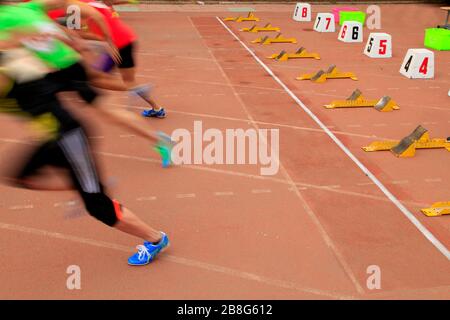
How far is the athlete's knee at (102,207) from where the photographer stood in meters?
3.25

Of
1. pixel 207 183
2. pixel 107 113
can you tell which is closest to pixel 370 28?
pixel 207 183

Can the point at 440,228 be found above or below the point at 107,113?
below

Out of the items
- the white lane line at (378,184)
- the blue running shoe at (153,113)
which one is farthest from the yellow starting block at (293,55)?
the blue running shoe at (153,113)

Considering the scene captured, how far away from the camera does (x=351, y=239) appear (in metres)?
4.10


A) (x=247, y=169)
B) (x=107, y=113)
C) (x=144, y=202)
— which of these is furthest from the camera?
(x=247, y=169)

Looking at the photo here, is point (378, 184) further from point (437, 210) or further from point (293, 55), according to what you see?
point (293, 55)

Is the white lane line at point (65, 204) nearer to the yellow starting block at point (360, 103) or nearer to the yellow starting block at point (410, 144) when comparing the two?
the yellow starting block at point (410, 144)

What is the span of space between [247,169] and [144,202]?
136 cm

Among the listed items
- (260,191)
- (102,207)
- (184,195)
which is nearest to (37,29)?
(102,207)

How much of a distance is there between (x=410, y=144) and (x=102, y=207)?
411 centimetres

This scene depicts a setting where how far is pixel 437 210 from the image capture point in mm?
4504

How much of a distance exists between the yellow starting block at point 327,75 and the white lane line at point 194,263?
246 inches

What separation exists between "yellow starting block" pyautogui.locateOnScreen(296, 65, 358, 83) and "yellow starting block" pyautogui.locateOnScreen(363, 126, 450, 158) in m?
3.42

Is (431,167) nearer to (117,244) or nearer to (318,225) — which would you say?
(318,225)
